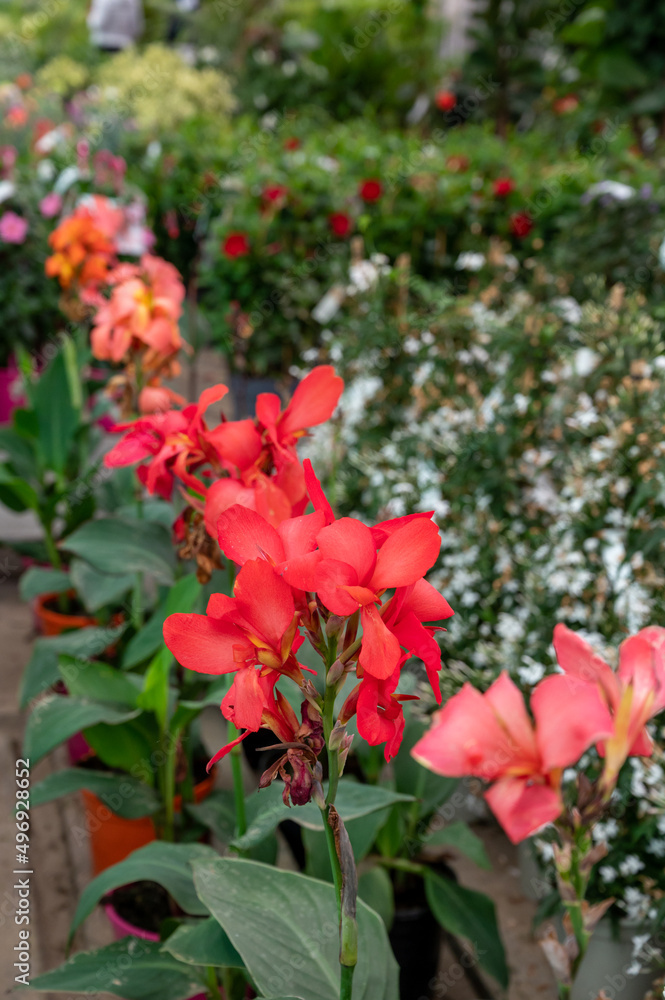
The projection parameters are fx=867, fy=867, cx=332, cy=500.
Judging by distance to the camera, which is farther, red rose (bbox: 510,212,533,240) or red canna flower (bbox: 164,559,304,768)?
red rose (bbox: 510,212,533,240)

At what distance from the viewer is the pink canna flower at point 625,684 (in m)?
0.55

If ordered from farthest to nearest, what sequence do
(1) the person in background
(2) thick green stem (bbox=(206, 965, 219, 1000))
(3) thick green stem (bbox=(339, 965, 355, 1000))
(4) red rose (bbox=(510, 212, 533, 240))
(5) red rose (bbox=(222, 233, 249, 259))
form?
1. (1) the person in background
2. (4) red rose (bbox=(510, 212, 533, 240))
3. (5) red rose (bbox=(222, 233, 249, 259))
4. (2) thick green stem (bbox=(206, 965, 219, 1000))
5. (3) thick green stem (bbox=(339, 965, 355, 1000))

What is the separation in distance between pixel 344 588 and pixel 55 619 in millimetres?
1790

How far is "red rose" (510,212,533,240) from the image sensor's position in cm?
388

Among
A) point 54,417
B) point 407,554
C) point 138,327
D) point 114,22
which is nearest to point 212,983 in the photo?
point 407,554

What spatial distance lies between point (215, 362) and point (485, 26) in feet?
16.6

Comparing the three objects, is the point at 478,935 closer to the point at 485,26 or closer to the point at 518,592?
the point at 518,592

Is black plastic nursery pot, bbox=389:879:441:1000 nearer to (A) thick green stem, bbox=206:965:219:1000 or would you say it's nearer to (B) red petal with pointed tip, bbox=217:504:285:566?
(A) thick green stem, bbox=206:965:219:1000

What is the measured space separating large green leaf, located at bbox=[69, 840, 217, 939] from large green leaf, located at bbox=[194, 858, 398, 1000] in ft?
0.61

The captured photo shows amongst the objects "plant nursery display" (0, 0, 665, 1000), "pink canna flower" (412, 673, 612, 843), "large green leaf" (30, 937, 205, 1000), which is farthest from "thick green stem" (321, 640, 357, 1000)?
"large green leaf" (30, 937, 205, 1000)

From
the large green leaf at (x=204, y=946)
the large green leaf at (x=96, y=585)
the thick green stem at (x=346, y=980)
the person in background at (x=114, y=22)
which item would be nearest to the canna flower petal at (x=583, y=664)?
the thick green stem at (x=346, y=980)

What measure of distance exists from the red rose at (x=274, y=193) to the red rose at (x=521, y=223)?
1.04m

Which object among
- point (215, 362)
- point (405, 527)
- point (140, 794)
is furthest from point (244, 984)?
point (215, 362)

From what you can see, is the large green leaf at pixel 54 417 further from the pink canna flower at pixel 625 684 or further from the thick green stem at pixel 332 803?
the pink canna flower at pixel 625 684
